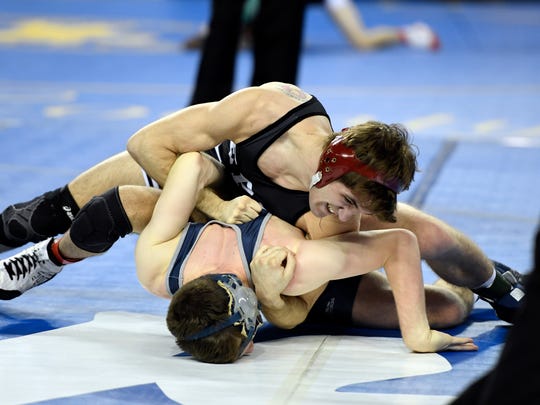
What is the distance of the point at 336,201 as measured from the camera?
10.1 feet

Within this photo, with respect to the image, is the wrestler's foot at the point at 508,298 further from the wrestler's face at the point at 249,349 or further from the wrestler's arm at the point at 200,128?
the wrestler's arm at the point at 200,128

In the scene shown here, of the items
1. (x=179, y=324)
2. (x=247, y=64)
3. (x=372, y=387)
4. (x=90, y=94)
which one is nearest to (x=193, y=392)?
(x=179, y=324)

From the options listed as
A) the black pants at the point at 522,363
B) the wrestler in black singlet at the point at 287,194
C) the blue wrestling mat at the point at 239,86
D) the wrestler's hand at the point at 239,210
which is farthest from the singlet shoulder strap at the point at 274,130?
the black pants at the point at 522,363

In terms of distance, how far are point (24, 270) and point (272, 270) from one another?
3.28 feet

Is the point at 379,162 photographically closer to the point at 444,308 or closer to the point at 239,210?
the point at 239,210

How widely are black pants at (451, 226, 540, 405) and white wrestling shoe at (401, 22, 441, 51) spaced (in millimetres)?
7585

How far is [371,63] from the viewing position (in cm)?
889

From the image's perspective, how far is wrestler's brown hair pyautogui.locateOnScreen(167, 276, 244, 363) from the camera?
291 centimetres

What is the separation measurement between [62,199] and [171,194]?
2.08 ft

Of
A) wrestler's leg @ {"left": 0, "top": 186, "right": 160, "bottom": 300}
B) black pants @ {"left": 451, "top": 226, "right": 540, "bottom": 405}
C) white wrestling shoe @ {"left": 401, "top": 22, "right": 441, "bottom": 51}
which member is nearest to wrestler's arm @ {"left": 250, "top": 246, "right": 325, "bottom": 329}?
wrestler's leg @ {"left": 0, "top": 186, "right": 160, "bottom": 300}

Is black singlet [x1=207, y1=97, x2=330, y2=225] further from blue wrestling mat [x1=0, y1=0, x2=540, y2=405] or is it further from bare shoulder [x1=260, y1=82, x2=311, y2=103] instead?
blue wrestling mat [x1=0, y1=0, x2=540, y2=405]

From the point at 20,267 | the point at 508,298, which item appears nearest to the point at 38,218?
the point at 20,267

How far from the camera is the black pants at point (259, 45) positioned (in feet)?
19.1

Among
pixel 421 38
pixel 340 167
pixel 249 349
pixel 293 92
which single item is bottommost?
pixel 249 349
